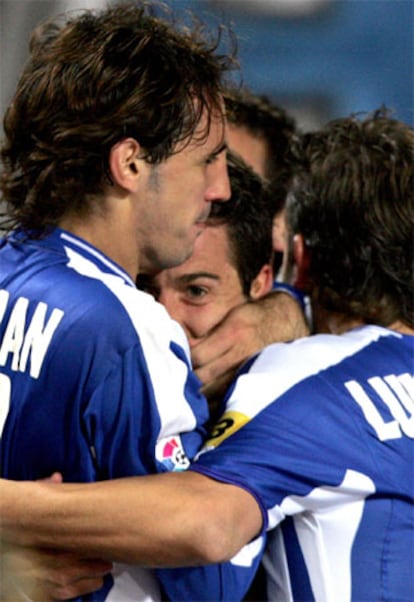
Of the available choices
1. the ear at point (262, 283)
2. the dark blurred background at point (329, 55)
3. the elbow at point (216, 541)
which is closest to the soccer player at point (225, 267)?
the ear at point (262, 283)

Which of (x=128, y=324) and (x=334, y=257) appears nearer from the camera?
(x=128, y=324)

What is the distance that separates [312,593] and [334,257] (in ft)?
2.74

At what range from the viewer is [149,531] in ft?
5.92

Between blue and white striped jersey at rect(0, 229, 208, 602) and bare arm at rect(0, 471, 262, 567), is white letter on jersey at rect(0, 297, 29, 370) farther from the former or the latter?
bare arm at rect(0, 471, 262, 567)

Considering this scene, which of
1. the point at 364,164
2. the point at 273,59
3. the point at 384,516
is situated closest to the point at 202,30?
the point at 364,164

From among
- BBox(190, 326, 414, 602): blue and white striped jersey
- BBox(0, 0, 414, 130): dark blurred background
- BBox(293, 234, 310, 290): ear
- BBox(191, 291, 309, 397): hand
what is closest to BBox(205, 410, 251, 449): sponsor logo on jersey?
BBox(190, 326, 414, 602): blue and white striped jersey

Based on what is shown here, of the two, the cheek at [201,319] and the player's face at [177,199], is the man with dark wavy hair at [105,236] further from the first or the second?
the cheek at [201,319]

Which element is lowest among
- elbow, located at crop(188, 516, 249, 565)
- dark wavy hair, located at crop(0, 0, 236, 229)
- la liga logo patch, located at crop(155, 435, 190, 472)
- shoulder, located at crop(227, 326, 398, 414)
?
elbow, located at crop(188, 516, 249, 565)

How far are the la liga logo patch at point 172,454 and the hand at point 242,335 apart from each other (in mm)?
450

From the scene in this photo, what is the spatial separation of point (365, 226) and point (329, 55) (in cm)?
331

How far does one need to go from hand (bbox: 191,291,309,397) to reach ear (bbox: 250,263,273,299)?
101mm

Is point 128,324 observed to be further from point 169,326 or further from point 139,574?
point 139,574

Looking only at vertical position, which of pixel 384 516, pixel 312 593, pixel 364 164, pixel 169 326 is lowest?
pixel 312 593

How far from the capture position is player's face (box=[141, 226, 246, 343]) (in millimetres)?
2615
